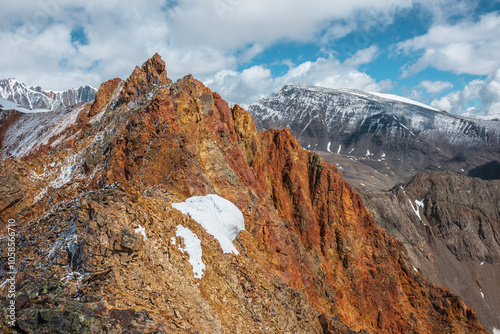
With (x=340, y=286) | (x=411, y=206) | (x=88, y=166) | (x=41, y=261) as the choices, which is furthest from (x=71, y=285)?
(x=411, y=206)

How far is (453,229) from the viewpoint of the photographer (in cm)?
11050

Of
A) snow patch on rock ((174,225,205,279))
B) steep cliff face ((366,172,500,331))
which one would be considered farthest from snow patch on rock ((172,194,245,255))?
steep cliff face ((366,172,500,331))

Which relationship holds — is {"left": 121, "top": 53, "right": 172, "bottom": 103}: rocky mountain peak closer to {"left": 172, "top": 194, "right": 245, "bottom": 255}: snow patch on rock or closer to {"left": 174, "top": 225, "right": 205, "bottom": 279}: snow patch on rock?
{"left": 172, "top": 194, "right": 245, "bottom": 255}: snow patch on rock

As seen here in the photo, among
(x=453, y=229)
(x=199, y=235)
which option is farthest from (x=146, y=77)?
(x=453, y=229)

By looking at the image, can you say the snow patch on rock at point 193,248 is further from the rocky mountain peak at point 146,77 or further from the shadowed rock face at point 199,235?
the rocky mountain peak at point 146,77

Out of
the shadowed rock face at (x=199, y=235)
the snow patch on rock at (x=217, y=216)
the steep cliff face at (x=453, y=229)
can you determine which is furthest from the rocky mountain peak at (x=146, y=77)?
the steep cliff face at (x=453, y=229)

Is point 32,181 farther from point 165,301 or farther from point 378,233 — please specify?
point 378,233

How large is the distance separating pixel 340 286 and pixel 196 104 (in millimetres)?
27883

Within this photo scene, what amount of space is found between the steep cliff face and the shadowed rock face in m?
60.2

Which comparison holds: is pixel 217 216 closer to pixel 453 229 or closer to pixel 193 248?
pixel 193 248

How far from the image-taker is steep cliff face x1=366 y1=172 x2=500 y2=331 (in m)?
92.1

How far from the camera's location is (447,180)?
123 m

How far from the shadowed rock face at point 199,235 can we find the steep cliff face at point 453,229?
60243 mm

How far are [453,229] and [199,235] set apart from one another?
125965 mm
